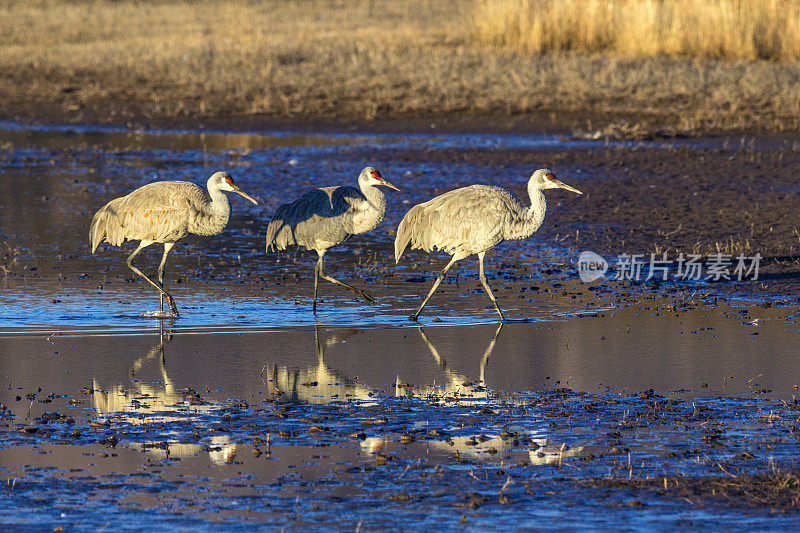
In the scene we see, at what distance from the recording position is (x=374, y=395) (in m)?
7.42

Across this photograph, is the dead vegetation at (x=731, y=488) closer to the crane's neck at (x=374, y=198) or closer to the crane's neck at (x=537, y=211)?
the crane's neck at (x=537, y=211)

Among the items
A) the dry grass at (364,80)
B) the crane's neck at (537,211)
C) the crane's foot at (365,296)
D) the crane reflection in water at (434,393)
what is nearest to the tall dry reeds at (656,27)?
the dry grass at (364,80)

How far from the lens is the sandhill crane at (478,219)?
9.78 m

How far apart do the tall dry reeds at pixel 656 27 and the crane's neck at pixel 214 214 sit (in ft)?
51.9

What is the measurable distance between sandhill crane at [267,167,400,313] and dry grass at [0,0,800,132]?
9.81 m

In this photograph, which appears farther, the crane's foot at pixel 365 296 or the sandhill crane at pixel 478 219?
the crane's foot at pixel 365 296

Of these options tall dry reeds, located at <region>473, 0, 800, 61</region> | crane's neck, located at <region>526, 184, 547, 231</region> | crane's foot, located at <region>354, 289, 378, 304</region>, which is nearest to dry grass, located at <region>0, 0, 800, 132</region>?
tall dry reeds, located at <region>473, 0, 800, 61</region>

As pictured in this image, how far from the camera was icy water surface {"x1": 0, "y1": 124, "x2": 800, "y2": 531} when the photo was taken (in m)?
5.55

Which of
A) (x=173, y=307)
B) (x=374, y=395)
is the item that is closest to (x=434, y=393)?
(x=374, y=395)

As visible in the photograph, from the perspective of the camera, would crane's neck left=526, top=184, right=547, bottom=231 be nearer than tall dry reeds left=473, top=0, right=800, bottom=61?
Yes

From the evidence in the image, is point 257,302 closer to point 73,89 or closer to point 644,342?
point 644,342

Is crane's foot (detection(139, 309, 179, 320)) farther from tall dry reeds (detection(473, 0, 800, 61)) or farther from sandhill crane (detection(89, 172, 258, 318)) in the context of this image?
tall dry reeds (detection(473, 0, 800, 61))

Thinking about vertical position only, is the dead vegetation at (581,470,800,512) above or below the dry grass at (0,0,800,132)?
below

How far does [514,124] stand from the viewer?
20.1 meters
